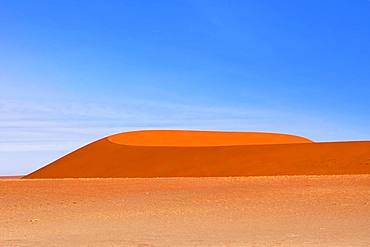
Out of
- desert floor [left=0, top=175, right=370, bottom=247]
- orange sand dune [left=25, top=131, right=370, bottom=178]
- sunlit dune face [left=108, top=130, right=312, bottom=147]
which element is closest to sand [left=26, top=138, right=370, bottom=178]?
orange sand dune [left=25, top=131, right=370, bottom=178]

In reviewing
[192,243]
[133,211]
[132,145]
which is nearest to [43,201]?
[133,211]

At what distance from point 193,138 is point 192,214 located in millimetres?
43568

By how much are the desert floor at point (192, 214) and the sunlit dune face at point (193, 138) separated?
30.2 meters

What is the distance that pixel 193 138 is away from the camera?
62.3 metres

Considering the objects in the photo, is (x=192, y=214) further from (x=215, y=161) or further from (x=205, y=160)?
(x=205, y=160)

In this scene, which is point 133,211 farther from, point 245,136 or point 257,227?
point 245,136

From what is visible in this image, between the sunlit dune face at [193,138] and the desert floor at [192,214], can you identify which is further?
the sunlit dune face at [193,138]

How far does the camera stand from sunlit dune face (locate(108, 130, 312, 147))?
59.4 meters

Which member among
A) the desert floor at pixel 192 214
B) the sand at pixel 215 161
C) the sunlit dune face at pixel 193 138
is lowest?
the desert floor at pixel 192 214

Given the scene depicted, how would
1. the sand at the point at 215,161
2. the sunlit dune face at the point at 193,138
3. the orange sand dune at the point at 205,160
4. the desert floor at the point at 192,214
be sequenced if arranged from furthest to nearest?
1. the sunlit dune face at the point at 193,138
2. the orange sand dune at the point at 205,160
3. the sand at the point at 215,161
4. the desert floor at the point at 192,214

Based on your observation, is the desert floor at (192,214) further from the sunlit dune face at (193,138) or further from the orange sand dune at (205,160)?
the sunlit dune face at (193,138)

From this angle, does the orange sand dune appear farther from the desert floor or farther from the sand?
the desert floor

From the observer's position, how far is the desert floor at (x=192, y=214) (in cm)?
1375

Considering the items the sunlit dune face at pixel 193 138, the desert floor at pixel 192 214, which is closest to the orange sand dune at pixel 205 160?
the sunlit dune face at pixel 193 138
